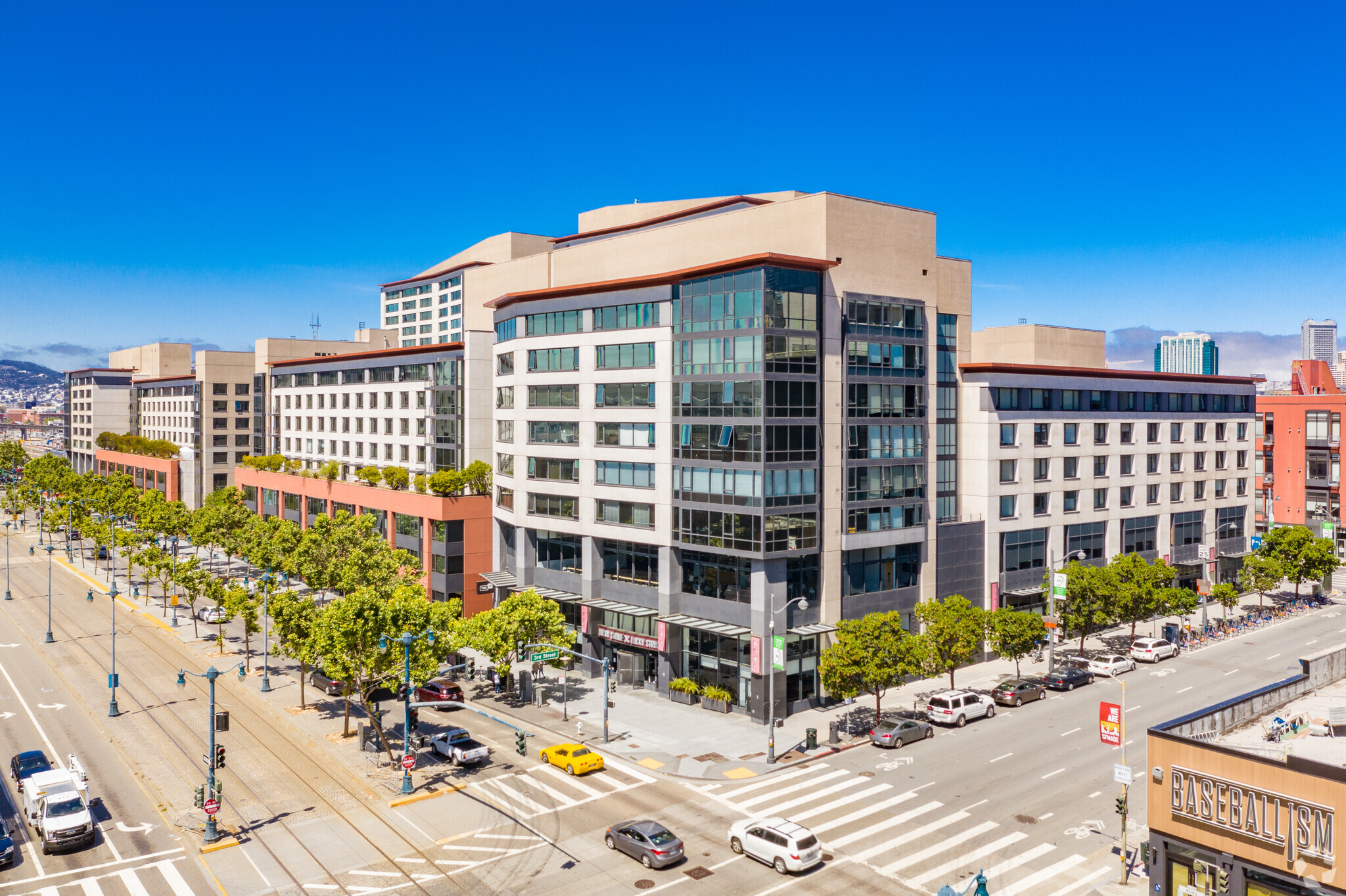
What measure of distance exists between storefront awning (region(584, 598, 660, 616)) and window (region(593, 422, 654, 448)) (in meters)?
11.7

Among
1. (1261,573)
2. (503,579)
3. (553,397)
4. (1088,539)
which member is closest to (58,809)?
(503,579)

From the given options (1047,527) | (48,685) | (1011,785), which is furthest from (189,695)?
(1047,527)

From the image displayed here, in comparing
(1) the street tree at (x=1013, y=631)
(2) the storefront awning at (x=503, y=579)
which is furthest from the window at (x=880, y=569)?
(2) the storefront awning at (x=503, y=579)

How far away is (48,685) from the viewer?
204 ft

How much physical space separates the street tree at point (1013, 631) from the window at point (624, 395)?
1128 inches

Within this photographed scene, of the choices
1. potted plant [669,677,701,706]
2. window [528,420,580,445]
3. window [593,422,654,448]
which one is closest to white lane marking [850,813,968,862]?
potted plant [669,677,701,706]

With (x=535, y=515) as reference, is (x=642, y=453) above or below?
above

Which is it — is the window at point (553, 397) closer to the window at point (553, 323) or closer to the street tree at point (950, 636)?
the window at point (553, 323)

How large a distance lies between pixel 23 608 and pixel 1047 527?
99359mm

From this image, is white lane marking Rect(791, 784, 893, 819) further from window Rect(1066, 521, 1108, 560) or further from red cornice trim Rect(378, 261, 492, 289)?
red cornice trim Rect(378, 261, 492, 289)

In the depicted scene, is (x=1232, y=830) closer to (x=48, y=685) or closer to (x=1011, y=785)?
(x=1011, y=785)

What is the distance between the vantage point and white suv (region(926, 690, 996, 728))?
178 ft

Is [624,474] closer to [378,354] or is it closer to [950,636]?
[950,636]

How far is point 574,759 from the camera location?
46.3 metres
